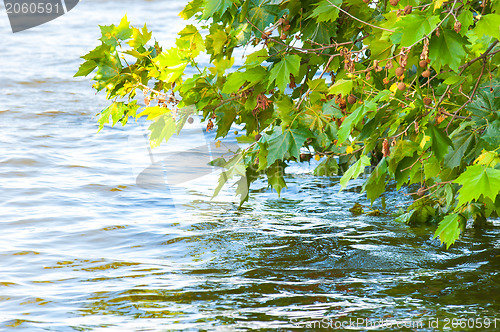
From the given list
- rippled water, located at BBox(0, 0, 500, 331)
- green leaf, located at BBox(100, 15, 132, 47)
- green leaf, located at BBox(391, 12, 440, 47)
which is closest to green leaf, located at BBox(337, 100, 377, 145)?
green leaf, located at BBox(391, 12, 440, 47)

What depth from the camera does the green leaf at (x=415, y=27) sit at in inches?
79.4

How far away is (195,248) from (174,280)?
Result: 2.29ft

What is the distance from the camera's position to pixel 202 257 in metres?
4.00

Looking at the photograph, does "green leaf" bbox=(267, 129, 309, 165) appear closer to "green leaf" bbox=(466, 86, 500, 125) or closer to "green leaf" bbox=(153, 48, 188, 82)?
"green leaf" bbox=(153, 48, 188, 82)

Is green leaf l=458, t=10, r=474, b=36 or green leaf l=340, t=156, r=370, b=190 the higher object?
green leaf l=458, t=10, r=474, b=36

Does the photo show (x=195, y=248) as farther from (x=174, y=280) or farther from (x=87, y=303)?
(x=87, y=303)

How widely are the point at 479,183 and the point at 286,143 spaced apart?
992 millimetres

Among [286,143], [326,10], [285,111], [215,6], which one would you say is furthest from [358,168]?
[215,6]

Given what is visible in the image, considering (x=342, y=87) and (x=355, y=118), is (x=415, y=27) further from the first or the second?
(x=342, y=87)

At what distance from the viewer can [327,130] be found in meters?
3.19

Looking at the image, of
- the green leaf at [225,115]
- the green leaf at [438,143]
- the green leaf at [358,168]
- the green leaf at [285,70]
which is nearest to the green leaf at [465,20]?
the green leaf at [438,143]

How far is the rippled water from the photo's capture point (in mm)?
2998

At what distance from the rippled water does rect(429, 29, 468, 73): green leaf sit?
130 centimetres

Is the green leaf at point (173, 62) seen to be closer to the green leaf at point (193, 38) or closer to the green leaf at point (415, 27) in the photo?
the green leaf at point (193, 38)
